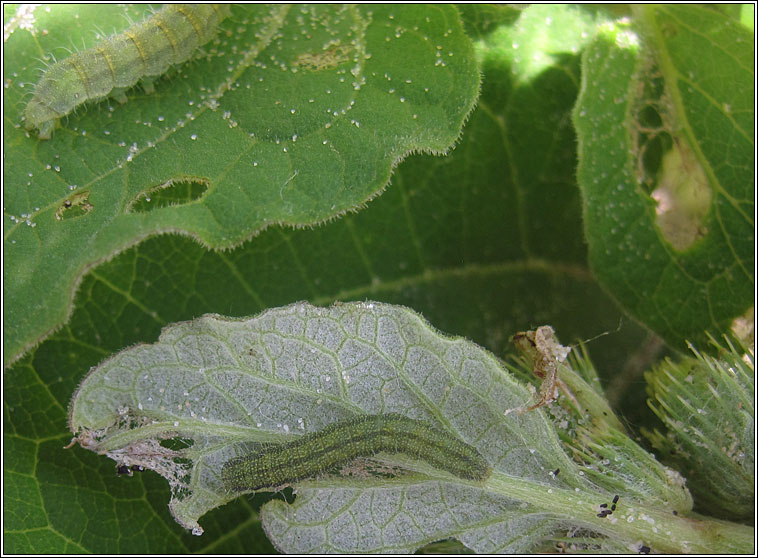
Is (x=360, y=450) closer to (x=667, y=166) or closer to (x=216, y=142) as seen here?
(x=216, y=142)

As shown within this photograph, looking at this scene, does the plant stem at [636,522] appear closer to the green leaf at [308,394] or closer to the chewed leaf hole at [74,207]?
the green leaf at [308,394]

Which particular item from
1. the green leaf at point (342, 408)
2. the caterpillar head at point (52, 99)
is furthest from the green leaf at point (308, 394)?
the caterpillar head at point (52, 99)

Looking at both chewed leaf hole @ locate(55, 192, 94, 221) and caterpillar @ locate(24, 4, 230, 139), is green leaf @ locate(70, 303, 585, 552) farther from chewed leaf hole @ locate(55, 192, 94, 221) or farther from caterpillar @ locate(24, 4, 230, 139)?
caterpillar @ locate(24, 4, 230, 139)

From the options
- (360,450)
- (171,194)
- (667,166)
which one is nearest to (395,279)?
(360,450)

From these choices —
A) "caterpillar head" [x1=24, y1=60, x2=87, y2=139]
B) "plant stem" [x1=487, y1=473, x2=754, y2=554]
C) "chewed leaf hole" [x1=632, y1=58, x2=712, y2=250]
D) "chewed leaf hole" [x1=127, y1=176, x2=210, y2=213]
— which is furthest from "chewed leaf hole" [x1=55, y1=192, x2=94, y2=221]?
"chewed leaf hole" [x1=632, y1=58, x2=712, y2=250]

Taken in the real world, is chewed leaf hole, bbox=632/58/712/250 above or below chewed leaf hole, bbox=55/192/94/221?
below

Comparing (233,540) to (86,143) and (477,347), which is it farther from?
(86,143)

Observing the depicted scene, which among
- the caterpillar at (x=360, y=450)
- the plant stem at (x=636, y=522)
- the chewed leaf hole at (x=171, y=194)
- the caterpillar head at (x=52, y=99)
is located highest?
the caterpillar head at (x=52, y=99)
